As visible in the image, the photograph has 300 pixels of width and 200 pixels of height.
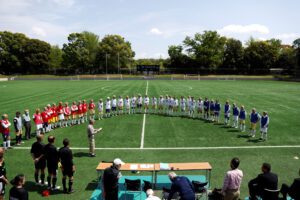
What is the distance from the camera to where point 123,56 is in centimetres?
10025

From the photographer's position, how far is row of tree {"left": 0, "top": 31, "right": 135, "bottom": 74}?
325 ft

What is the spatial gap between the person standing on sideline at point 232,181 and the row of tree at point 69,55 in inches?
3651

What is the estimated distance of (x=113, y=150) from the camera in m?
15.5

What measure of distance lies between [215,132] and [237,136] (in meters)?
1.61

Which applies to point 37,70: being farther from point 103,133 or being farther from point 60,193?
point 60,193

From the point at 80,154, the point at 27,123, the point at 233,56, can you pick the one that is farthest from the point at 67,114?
the point at 233,56

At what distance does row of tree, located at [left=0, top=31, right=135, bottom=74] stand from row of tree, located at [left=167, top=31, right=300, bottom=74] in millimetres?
19740

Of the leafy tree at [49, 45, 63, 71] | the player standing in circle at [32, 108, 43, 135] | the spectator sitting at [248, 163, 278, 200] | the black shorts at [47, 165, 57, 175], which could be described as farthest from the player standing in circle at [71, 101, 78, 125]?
the leafy tree at [49, 45, 63, 71]

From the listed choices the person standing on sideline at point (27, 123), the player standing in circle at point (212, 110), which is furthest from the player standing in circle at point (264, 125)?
the person standing on sideline at point (27, 123)

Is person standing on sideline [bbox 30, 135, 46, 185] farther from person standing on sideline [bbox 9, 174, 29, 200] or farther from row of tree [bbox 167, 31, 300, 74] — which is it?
row of tree [bbox 167, 31, 300, 74]

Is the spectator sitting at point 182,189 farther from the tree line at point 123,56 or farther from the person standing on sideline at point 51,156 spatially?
the tree line at point 123,56

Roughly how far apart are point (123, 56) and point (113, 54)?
12.1ft

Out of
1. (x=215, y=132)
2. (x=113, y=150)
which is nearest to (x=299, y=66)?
(x=215, y=132)

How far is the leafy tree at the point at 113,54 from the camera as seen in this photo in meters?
99.8
